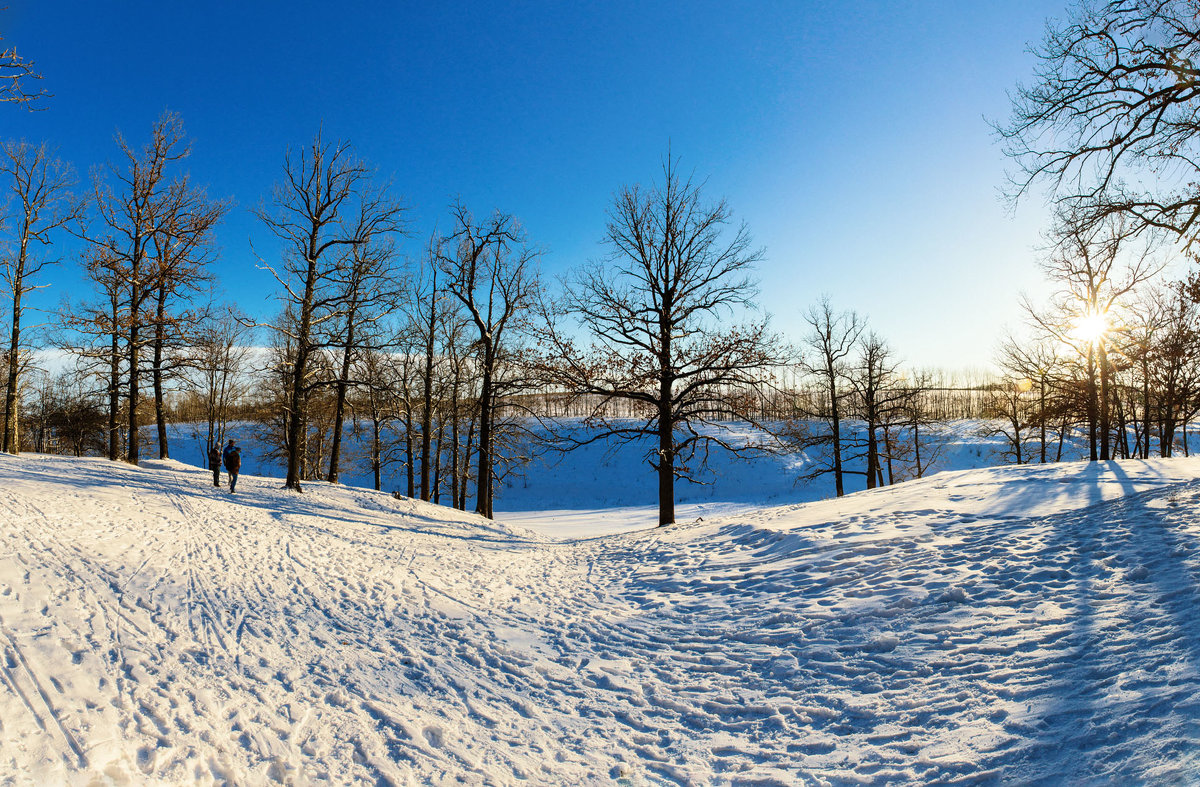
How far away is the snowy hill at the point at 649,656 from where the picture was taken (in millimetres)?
3607

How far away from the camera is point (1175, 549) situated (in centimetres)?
545

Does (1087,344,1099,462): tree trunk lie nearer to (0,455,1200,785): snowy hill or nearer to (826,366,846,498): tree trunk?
(826,366,846,498): tree trunk

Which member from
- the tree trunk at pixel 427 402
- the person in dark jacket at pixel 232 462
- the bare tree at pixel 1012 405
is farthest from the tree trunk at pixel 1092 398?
the person in dark jacket at pixel 232 462

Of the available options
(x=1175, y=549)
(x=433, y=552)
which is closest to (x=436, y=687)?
(x=433, y=552)

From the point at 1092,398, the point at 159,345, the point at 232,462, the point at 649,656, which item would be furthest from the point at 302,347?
the point at 1092,398

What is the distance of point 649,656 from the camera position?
5945 millimetres

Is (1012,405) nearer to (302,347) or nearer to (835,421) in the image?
(835,421)

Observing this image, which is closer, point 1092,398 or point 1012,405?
point 1092,398

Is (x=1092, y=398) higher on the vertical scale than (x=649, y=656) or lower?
higher

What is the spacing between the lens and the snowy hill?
361cm

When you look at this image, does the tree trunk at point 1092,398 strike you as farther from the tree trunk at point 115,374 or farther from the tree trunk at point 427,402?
the tree trunk at point 115,374

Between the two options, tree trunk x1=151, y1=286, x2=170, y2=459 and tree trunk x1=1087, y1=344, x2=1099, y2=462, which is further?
tree trunk x1=151, y1=286, x2=170, y2=459

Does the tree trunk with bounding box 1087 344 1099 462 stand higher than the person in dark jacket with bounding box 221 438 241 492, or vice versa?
the tree trunk with bounding box 1087 344 1099 462

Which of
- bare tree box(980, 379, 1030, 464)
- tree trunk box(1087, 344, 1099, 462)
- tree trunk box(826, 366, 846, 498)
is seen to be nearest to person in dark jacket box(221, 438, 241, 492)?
tree trunk box(826, 366, 846, 498)
